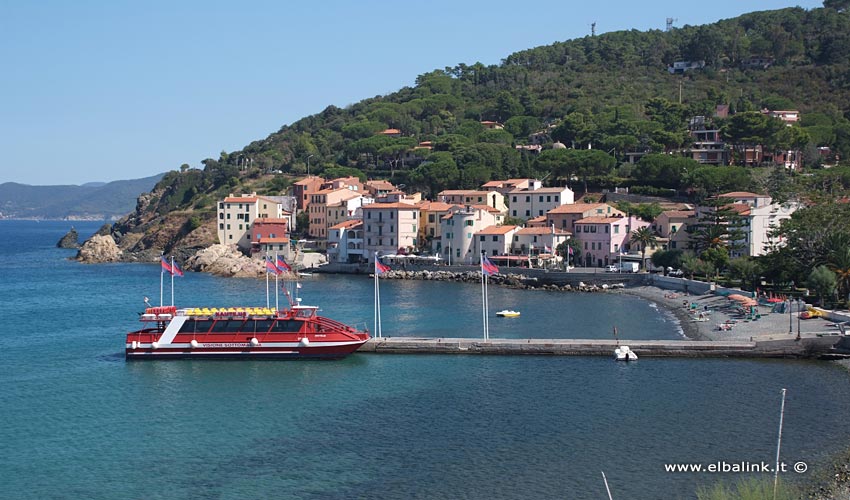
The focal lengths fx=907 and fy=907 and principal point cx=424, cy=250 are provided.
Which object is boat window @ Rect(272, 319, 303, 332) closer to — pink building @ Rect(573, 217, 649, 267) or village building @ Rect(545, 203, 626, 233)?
pink building @ Rect(573, 217, 649, 267)

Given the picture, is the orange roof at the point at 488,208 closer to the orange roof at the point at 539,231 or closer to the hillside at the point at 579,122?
the orange roof at the point at 539,231

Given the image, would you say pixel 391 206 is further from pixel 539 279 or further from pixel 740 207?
pixel 740 207

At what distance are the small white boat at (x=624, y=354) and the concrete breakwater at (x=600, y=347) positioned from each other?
0.82 metres

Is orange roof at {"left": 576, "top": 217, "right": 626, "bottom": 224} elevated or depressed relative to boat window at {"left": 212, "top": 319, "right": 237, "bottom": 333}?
elevated

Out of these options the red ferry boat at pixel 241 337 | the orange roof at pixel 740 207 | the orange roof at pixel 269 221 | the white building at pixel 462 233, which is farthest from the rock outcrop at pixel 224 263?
the red ferry boat at pixel 241 337

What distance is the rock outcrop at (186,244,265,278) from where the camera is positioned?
298 ft

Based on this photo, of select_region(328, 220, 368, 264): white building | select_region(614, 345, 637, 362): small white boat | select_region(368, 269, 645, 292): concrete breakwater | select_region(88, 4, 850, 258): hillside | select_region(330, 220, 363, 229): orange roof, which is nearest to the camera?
select_region(614, 345, 637, 362): small white boat

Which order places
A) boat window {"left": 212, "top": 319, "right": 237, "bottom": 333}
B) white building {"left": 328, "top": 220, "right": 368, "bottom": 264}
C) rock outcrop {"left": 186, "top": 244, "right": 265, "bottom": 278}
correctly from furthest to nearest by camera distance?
white building {"left": 328, "top": 220, "right": 368, "bottom": 264}, rock outcrop {"left": 186, "top": 244, "right": 265, "bottom": 278}, boat window {"left": 212, "top": 319, "right": 237, "bottom": 333}

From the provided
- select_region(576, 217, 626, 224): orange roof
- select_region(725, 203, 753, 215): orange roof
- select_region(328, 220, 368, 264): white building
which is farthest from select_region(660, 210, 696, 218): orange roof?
select_region(328, 220, 368, 264): white building

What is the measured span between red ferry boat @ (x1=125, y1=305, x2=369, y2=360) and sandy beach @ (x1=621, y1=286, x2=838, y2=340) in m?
19.2

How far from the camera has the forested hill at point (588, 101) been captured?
118 m

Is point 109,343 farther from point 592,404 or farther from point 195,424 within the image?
point 592,404

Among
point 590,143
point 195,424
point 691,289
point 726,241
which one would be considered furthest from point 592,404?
point 590,143

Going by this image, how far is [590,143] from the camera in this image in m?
119
